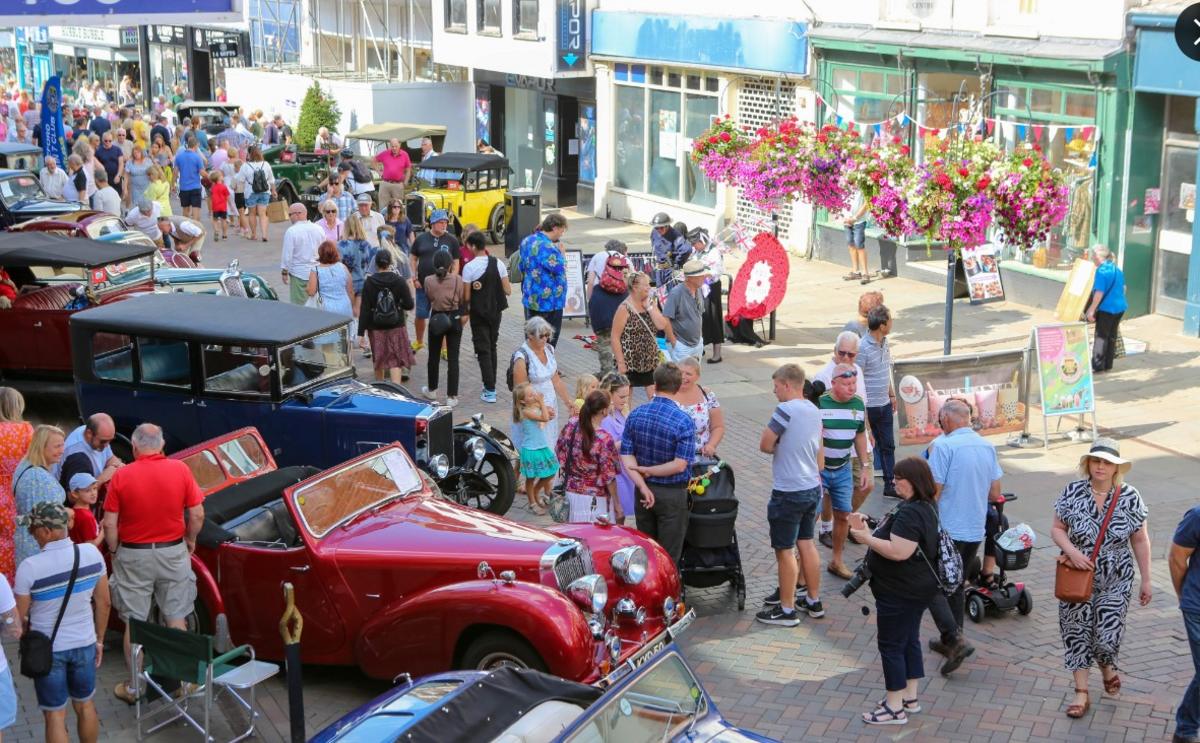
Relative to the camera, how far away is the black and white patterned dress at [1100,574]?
7922 millimetres

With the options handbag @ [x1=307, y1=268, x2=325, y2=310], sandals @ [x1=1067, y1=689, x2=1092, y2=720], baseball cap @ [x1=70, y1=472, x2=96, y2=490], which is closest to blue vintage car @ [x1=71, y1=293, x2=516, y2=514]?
baseball cap @ [x1=70, y1=472, x2=96, y2=490]

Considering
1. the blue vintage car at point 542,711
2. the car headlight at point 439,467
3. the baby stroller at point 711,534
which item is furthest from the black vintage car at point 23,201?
the blue vintage car at point 542,711

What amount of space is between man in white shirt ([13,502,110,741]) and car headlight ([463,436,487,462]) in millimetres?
4151

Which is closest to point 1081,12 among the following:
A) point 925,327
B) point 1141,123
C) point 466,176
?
point 1141,123

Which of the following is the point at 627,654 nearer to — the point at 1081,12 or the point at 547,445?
the point at 547,445

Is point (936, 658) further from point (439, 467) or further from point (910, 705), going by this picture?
point (439, 467)

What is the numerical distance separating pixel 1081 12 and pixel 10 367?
44.1ft

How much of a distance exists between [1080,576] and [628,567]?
2545mm

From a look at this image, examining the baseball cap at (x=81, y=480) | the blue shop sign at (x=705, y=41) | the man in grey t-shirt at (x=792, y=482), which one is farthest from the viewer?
the blue shop sign at (x=705, y=41)

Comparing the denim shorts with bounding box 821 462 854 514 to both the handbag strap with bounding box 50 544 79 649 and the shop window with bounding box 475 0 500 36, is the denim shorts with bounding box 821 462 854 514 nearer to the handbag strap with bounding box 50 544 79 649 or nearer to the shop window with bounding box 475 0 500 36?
the handbag strap with bounding box 50 544 79 649

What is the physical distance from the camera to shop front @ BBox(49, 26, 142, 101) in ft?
179

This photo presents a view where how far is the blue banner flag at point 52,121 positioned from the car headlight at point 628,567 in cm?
2258

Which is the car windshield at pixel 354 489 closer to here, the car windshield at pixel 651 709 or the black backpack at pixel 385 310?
the car windshield at pixel 651 709

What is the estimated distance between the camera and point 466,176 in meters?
24.3
